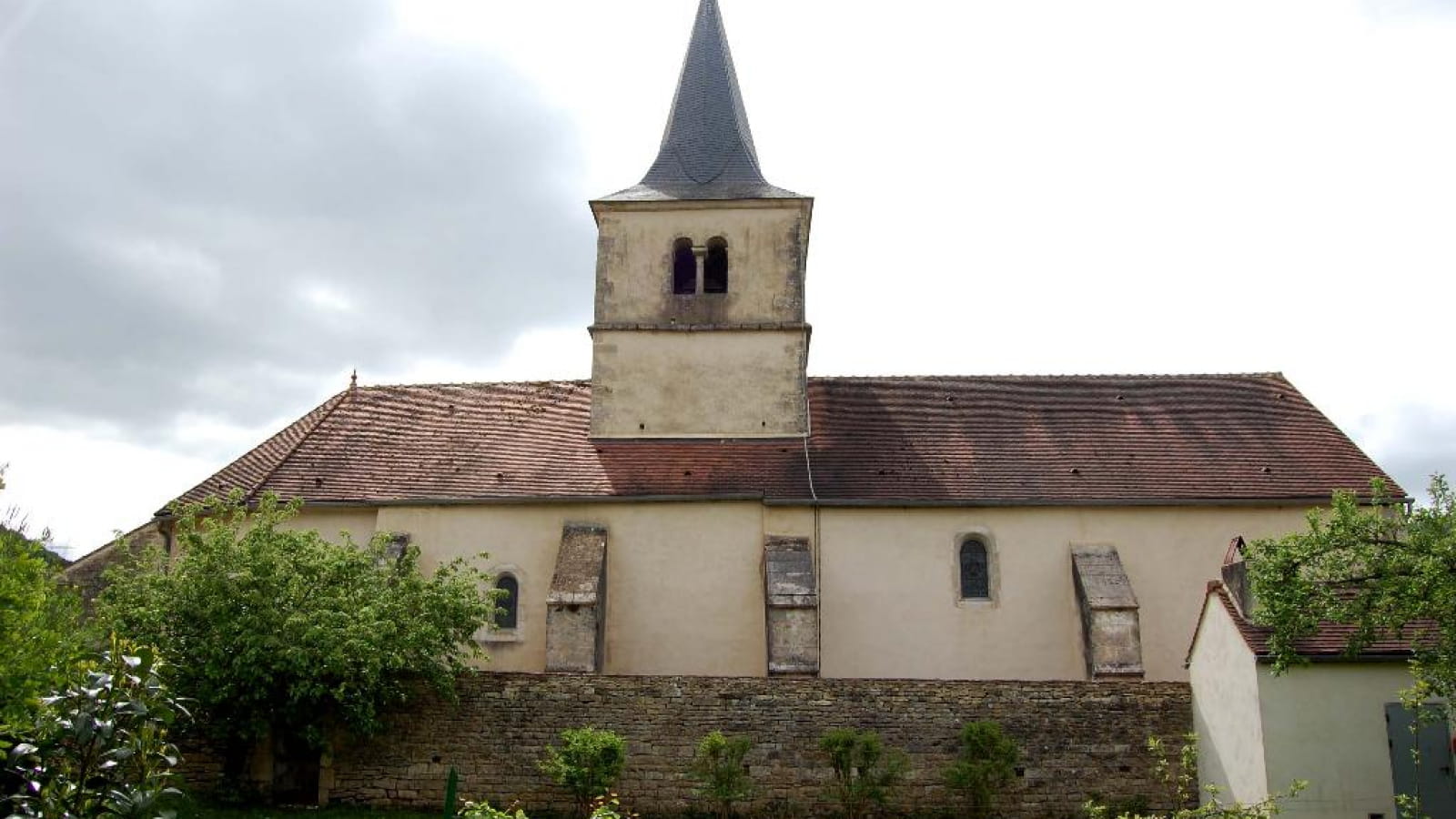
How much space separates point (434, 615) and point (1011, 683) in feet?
28.2

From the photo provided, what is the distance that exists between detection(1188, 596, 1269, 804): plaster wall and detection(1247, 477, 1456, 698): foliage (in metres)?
2.21

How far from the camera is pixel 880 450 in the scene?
77.9 feet

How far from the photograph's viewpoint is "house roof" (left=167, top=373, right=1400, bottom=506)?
22.8m

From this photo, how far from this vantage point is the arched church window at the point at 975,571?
22.4 m

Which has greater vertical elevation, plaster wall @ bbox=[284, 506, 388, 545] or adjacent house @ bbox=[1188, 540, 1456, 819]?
plaster wall @ bbox=[284, 506, 388, 545]

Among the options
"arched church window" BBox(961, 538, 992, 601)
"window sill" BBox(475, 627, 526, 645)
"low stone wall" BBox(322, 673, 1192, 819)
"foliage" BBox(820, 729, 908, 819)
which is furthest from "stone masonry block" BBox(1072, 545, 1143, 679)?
"window sill" BBox(475, 627, 526, 645)

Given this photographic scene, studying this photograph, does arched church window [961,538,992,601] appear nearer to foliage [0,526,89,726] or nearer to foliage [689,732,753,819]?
foliage [689,732,753,819]

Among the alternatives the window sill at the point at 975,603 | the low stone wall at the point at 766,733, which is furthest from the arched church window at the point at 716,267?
the low stone wall at the point at 766,733

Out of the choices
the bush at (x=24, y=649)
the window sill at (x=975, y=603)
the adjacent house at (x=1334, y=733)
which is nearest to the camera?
the bush at (x=24, y=649)

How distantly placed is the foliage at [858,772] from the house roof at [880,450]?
6.58 metres

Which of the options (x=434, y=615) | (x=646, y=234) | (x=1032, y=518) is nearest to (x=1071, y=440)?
(x=1032, y=518)

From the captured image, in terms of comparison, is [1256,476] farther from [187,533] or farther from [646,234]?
[187,533]

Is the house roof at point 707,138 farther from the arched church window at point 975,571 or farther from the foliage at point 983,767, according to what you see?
the foliage at point 983,767

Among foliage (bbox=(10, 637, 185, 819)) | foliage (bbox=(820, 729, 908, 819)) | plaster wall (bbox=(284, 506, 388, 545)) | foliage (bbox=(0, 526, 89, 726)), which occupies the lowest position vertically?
foliage (bbox=(820, 729, 908, 819))
